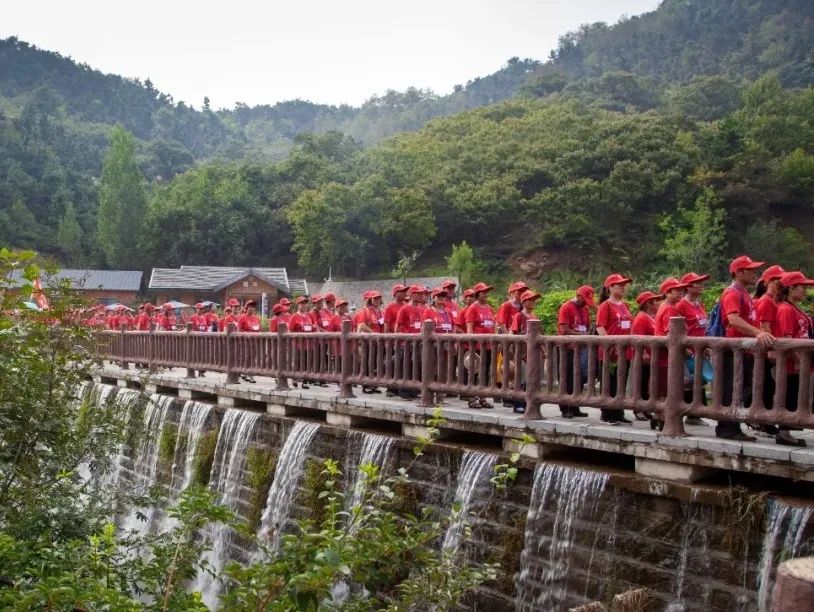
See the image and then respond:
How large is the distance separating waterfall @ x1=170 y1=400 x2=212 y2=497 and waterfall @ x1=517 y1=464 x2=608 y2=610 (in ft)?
24.4

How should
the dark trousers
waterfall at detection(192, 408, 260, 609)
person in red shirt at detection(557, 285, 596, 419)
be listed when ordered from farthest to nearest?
waterfall at detection(192, 408, 260, 609)
person in red shirt at detection(557, 285, 596, 419)
the dark trousers

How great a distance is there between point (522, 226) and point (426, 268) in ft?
20.9

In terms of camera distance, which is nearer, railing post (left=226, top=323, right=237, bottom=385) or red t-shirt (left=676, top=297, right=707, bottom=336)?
red t-shirt (left=676, top=297, right=707, bottom=336)

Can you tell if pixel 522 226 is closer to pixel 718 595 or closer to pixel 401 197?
pixel 401 197

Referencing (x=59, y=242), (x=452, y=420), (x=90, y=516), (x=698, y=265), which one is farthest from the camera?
(x=59, y=242)

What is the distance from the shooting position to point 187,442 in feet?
45.7

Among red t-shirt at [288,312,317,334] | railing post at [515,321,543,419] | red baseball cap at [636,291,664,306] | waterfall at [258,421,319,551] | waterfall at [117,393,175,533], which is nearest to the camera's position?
railing post at [515,321,543,419]

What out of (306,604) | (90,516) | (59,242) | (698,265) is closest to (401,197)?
(698,265)

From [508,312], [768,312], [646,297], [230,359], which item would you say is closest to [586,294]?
[646,297]

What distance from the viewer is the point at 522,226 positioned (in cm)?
5022

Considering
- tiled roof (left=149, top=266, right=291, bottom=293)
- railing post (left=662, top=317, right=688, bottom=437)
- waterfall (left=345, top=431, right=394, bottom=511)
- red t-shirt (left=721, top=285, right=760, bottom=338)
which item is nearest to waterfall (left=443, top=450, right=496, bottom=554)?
waterfall (left=345, top=431, right=394, bottom=511)

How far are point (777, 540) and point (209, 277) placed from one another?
45.0m

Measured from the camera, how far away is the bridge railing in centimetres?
598

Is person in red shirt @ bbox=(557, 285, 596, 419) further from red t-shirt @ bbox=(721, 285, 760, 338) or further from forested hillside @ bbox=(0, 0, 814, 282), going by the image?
forested hillside @ bbox=(0, 0, 814, 282)
